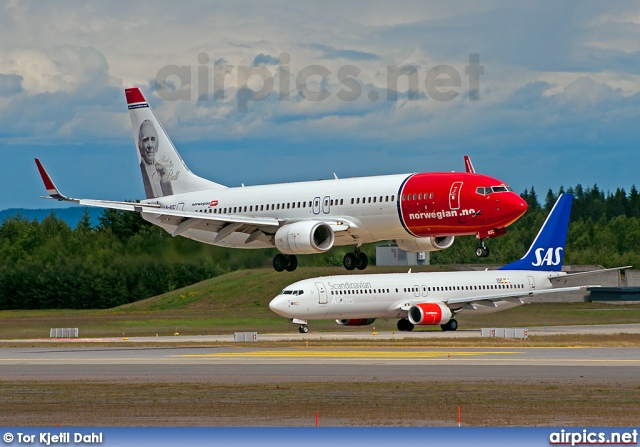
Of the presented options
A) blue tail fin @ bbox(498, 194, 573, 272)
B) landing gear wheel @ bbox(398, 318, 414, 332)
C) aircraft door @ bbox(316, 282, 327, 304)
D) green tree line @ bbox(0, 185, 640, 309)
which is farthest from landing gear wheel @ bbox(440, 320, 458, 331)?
blue tail fin @ bbox(498, 194, 573, 272)

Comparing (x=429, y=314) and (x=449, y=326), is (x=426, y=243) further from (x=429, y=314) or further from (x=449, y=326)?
(x=449, y=326)

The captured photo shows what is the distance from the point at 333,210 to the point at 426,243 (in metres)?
4.65

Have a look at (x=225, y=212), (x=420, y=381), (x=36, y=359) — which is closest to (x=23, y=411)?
(x=420, y=381)

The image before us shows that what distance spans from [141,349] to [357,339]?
16.2 m

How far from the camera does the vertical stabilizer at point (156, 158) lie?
69688mm

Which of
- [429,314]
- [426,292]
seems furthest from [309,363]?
[426,292]

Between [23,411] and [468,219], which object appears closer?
[23,411]

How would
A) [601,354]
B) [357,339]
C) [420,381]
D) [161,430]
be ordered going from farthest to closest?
1. [357,339]
2. [601,354]
3. [420,381]
4. [161,430]

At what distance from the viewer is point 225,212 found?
6347cm

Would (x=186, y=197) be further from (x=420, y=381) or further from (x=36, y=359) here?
(x=420, y=381)

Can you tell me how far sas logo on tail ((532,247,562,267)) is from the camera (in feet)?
370

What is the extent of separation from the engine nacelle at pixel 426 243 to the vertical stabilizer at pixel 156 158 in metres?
14.7

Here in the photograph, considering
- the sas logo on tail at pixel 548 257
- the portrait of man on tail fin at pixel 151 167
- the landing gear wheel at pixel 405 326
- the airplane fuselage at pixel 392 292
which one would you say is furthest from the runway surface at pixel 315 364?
the sas logo on tail at pixel 548 257

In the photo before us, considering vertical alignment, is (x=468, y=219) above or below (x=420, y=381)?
above
